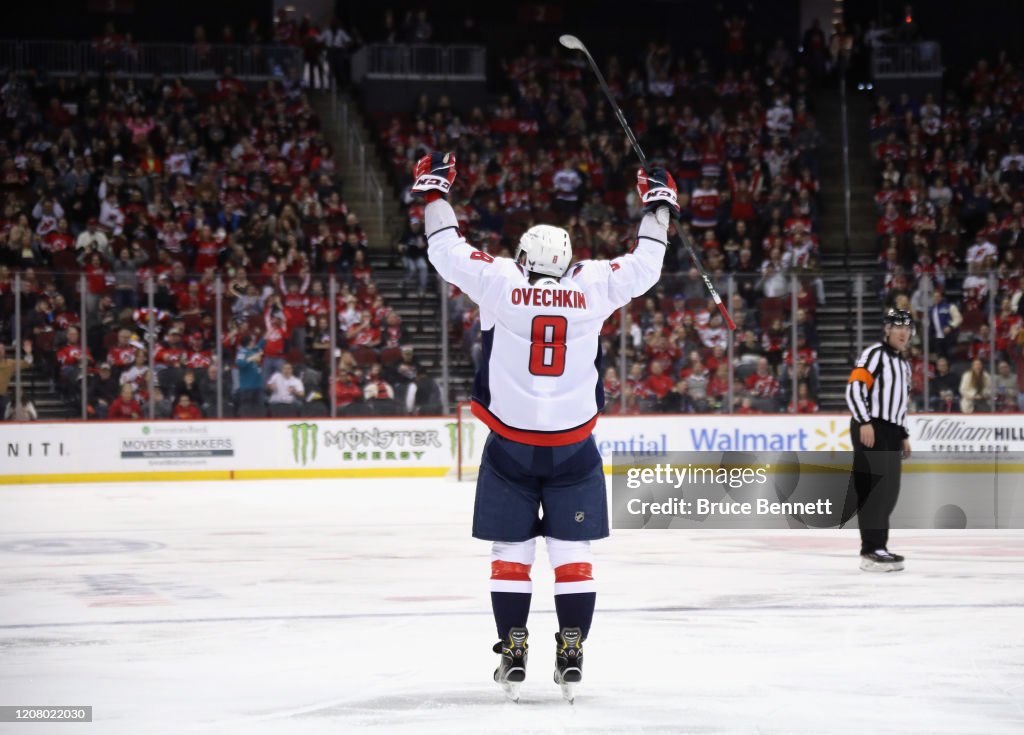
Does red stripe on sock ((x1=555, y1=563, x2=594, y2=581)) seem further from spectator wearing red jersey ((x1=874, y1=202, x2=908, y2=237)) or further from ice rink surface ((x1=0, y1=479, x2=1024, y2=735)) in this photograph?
spectator wearing red jersey ((x1=874, y1=202, x2=908, y2=237))

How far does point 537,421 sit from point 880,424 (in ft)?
13.8

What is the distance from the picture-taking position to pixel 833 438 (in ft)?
53.2

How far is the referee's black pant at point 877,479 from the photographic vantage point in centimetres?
856

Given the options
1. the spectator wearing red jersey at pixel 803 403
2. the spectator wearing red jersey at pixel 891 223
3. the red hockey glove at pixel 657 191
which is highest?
the spectator wearing red jersey at pixel 891 223

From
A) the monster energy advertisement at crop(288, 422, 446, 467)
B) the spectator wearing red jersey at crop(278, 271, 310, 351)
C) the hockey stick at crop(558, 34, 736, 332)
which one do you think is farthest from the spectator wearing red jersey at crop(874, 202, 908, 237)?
the hockey stick at crop(558, 34, 736, 332)

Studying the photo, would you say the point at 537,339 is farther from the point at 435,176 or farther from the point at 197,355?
the point at 197,355

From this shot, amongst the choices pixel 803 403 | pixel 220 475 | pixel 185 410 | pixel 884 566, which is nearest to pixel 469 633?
pixel 884 566

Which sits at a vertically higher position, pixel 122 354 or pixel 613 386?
pixel 122 354

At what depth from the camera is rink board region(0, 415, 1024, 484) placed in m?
15.8

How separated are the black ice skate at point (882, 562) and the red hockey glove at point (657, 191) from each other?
3589mm

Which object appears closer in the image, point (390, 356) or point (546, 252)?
point (546, 252)

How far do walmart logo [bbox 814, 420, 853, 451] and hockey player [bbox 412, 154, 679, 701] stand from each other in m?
11.4

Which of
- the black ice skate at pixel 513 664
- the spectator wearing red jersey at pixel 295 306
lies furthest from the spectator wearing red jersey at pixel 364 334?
the black ice skate at pixel 513 664

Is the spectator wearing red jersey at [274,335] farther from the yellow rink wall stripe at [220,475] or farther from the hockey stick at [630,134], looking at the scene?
the hockey stick at [630,134]
